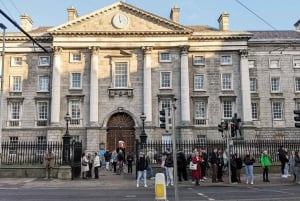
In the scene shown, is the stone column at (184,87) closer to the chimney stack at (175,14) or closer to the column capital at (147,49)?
the column capital at (147,49)

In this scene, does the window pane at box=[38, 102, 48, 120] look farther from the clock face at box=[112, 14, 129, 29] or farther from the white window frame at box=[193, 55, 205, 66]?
the white window frame at box=[193, 55, 205, 66]

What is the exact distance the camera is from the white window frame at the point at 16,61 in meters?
49.0

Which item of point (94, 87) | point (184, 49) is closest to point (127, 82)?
point (94, 87)

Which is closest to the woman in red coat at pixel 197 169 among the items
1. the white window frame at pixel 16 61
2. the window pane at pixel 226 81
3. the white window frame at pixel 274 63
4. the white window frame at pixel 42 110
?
the window pane at pixel 226 81

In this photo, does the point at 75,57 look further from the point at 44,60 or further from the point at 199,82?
the point at 199,82

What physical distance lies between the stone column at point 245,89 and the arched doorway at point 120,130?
43.7 ft

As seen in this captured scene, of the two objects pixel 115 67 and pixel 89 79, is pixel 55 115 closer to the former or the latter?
pixel 89 79

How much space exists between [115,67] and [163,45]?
20.8ft

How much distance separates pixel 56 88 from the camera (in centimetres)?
4609

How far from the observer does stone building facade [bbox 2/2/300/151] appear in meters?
46.3

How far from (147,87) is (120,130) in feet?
19.6

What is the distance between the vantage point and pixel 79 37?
156 feet

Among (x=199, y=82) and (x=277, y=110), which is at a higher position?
(x=199, y=82)

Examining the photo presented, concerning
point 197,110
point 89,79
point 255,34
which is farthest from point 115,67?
point 255,34
